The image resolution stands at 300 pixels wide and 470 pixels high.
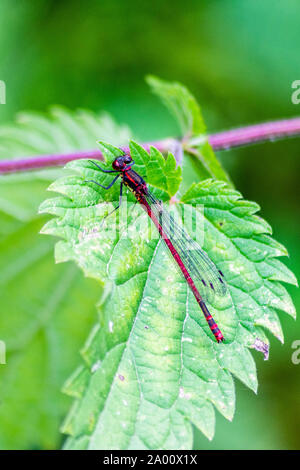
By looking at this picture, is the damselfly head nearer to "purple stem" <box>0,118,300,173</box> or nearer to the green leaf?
"purple stem" <box>0,118,300,173</box>

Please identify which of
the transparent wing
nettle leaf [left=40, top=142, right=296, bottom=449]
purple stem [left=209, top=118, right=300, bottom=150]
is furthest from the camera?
purple stem [left=209, top=118, right=300, bottom=150]

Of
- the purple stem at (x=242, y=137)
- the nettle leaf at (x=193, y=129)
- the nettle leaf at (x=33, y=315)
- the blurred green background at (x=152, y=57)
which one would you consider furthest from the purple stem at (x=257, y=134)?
the blurred green background at (x=152, y=57)

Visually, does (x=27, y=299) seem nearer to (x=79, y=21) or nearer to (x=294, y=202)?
(x=294, y=202)

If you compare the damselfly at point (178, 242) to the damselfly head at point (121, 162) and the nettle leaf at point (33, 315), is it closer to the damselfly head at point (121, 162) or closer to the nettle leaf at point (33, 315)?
the damselfly head at point (121, 162)

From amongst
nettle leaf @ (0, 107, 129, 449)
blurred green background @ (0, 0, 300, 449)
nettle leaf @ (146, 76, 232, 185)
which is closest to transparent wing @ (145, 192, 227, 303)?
nettle leaf @ (146, 76, 232, 185)
